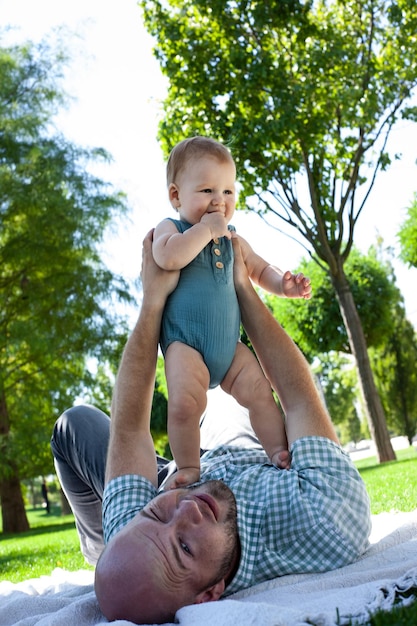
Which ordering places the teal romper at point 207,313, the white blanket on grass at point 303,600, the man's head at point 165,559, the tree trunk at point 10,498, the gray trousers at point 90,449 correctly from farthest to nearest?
the tree trunk at point 10,498, the gray trousers at point 90,449, the teal romper at point 207,313, the man's head at point 165,559, the white blanket on grass at point 303,600

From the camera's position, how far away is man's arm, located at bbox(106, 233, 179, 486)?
8.38ft

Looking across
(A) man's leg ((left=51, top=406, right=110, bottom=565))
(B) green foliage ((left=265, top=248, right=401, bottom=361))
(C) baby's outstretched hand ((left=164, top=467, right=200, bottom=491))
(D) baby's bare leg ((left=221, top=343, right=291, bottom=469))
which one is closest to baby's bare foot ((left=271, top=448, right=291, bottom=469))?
(D) baby's bare leg ((left=221, top=343, right=291, bottom=469))

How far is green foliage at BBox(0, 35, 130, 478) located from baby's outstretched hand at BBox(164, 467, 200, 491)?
50.8ft

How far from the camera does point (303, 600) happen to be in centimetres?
205

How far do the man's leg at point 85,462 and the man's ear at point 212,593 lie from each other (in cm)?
111

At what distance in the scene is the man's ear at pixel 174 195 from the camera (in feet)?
10.9

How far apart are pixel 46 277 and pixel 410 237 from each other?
30.1 ft

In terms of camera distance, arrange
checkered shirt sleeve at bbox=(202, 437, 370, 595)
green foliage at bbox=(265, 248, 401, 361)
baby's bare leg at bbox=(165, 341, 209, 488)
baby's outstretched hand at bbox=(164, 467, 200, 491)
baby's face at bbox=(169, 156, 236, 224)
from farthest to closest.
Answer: green foliage at bbox=(265, 248, 401, 361) → baby's face at bbox=(169, 156, 236, 224) → baby's bare leg at bbox=(165, 341, 209, 488) → baby's outstretched hand at bbox=(164, 467, 200, 491) → checkered shirt sleeve at bbox=(202, 437, 370, 595)

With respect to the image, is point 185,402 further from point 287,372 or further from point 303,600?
point 303,600

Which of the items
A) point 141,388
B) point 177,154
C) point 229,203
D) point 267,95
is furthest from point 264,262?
point 267,95

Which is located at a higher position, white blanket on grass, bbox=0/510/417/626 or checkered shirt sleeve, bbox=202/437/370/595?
checkered shirt sleeve, bbox=202/437/370/595

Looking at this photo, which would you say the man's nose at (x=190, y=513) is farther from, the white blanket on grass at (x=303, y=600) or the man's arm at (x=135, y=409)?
the man's arm at (x=135, y=409)

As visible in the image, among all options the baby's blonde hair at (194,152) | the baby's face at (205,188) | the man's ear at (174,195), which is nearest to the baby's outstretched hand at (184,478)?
the baby's face at (205,188)

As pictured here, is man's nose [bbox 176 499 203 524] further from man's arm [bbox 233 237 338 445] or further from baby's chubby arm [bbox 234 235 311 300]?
baby's chubby arm [bbox 234 235 311 300]
